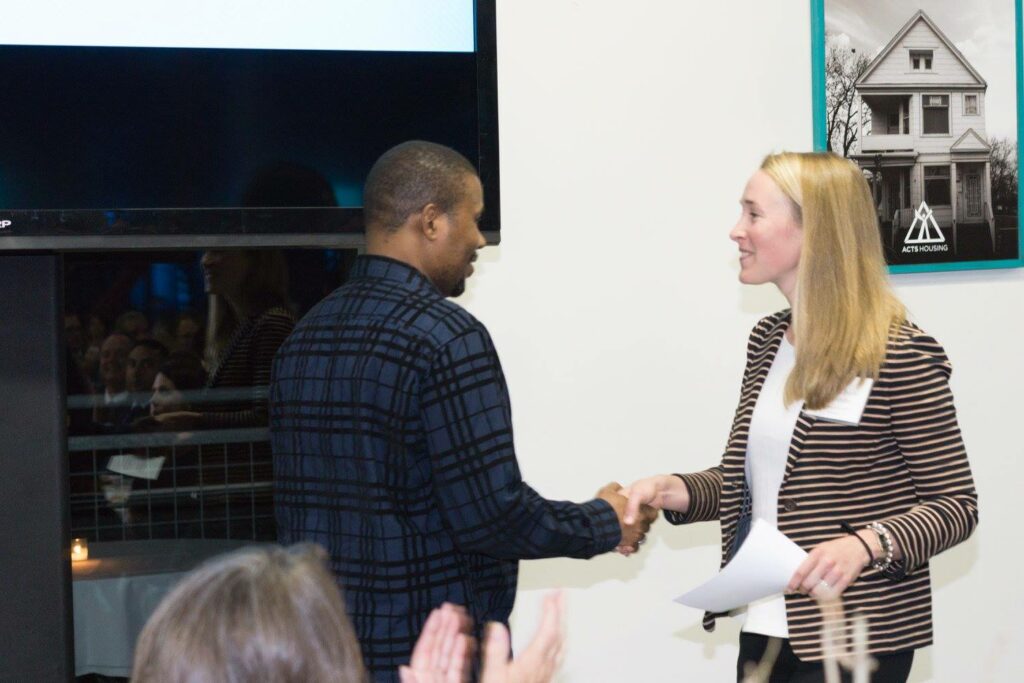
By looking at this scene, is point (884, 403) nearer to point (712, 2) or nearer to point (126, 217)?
point (126, 217)

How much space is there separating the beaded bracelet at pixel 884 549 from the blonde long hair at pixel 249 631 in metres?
1.32

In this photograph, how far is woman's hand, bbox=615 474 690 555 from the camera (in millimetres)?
2289

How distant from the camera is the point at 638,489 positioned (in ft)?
7.62

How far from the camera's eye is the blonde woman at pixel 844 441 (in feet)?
6.60

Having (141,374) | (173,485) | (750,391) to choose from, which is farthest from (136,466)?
(750,391)

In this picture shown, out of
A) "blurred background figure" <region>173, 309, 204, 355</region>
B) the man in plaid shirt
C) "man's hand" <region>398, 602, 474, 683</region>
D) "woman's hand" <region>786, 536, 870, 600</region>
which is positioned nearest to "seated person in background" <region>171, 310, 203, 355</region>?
"blurred background figure" <region>173, 309, 204, 355</region>

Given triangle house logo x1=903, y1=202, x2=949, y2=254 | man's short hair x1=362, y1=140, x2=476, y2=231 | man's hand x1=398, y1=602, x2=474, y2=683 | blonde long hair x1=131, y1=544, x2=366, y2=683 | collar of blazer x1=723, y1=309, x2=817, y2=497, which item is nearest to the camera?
blonde long hair x1=131, y1=544, x2=366, y2=683

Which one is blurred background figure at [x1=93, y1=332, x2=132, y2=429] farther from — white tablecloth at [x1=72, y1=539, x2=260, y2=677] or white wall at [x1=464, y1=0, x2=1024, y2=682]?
white wall at [x1=464, y1=0, x2=1024, y2=682]

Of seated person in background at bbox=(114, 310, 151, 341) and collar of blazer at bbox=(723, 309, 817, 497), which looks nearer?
collar of blazer at bbox=(723, 309, 817, 497)

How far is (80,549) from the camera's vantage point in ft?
8.32

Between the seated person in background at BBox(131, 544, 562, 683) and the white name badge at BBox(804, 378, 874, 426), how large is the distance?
1279 millimetres

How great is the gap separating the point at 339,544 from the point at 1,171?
888mm

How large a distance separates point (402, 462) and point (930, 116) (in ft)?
7.32

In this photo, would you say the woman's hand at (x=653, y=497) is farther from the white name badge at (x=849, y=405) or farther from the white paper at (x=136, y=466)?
the white paper at (x=136, y=466)
